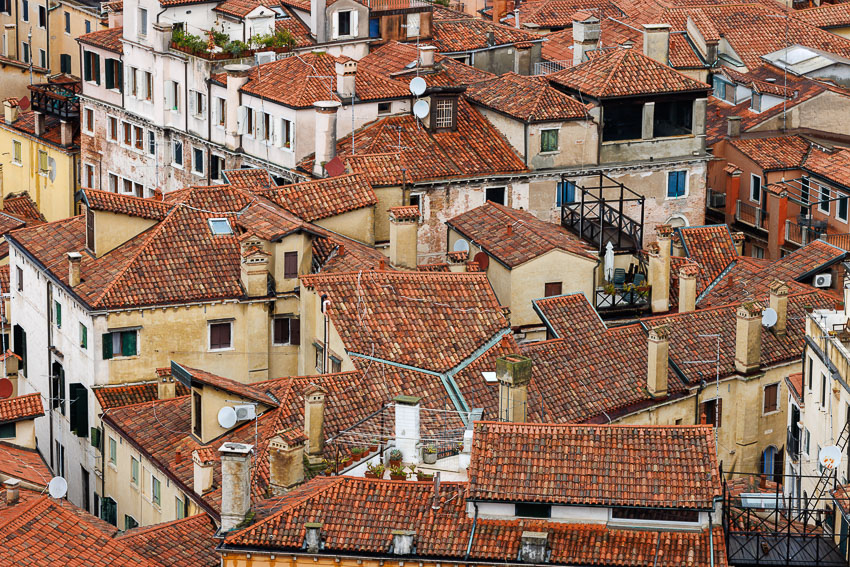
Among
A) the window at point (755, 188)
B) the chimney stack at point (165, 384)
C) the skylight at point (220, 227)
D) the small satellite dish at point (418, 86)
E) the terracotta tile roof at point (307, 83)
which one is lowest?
the window at point (755, 188)

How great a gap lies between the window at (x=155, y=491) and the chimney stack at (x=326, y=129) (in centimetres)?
2212

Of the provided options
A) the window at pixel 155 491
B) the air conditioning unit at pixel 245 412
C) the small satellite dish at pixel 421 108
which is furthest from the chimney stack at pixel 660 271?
the window at pixel 155 491

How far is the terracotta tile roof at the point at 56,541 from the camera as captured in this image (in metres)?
58.2

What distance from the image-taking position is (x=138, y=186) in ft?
333

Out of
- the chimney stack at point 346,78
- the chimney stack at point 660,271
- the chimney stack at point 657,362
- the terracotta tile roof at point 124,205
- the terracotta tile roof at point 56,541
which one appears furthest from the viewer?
the chimney stack at point 346,78

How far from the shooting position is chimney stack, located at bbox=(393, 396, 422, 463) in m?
64.2

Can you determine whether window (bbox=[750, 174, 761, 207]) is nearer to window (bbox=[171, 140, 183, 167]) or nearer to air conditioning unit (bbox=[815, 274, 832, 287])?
air conditioning unit (bbox=[815, 274, 832, 287])

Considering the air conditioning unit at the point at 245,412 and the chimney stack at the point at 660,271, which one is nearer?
the air conditioning unit at the point at 245,412

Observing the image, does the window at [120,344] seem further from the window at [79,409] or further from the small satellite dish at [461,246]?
the small satellite dish at [461,246]

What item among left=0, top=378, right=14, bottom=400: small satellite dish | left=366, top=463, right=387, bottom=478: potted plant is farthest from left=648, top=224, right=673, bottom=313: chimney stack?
left=0, top=378, right=14, bottom=400: small satellite dish

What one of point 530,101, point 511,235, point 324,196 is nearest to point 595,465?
point 511,235

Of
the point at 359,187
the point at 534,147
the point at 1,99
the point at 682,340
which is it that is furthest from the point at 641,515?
the point at 1,99

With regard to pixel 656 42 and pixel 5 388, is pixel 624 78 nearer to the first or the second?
pixel 656 42

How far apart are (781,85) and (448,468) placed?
47.1 metres
